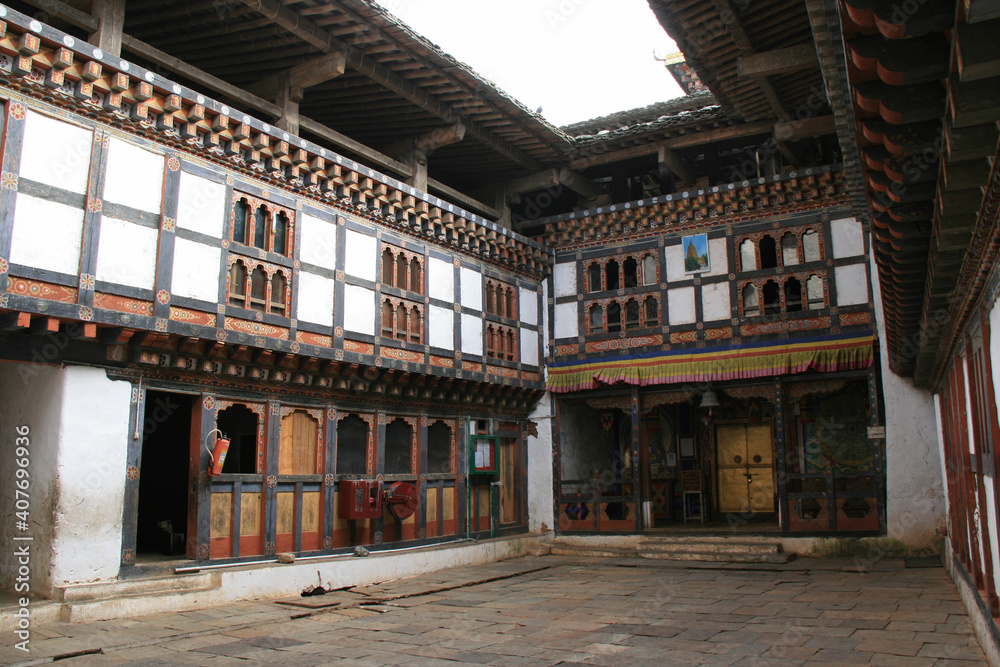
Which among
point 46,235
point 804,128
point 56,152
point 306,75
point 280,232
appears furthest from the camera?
point 804,128

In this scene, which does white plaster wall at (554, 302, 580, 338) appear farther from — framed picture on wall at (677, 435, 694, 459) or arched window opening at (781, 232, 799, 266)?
arched window opening at (781, 232, 799, 266)

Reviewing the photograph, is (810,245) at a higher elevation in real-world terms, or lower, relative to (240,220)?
Result: higher

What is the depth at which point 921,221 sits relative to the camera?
5.18 meters

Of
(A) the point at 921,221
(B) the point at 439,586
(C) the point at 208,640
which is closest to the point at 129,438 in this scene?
(C) the point at 208,640

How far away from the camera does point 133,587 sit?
29.5 feet

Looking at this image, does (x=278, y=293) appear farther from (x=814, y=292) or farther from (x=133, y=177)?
(x=814, y=292)

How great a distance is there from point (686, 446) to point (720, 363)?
11.5 feet

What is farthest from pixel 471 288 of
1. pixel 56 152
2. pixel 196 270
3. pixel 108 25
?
pixel 56 152

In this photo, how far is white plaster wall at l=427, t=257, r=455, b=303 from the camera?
1405 centimetres

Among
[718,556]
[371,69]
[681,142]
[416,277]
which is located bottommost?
[718,556]

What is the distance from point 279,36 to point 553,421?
9.05 metres

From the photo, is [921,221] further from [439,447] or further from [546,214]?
[546,214]

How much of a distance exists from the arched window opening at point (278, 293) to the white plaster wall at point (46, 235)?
9.08 feet

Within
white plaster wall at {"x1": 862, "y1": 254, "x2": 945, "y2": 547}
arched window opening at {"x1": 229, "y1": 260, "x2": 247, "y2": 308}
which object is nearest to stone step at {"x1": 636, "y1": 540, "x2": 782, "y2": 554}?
white plaster wall at {"x1": 862, "y1": 254, "x2": 945, "y2": 547}
